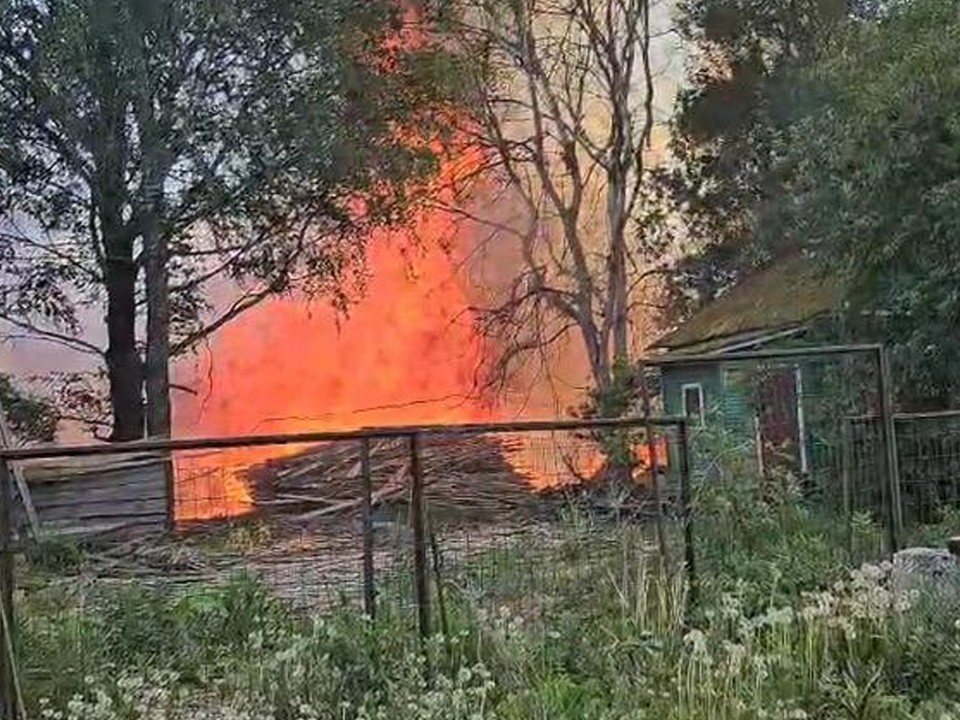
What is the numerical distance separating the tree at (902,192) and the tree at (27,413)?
9.22m

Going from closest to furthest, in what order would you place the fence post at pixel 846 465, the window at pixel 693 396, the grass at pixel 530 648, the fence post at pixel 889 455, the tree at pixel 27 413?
the grass at pixel 530 648 < the fence post at pixel 889 455 < the fence post at pixel 846 465 < the tree at pixel 27 413 < the window at pixel 693 396

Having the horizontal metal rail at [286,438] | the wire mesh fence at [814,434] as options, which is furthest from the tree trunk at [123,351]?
the horizontal metal rail at [286,438]

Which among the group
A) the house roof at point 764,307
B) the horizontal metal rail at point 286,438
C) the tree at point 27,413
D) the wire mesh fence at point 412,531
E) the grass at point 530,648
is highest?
the house roof at point 764,307

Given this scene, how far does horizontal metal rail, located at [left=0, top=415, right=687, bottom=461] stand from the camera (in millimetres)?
4434

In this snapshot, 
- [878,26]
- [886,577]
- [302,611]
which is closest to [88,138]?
[878,26]

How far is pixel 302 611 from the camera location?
548cm

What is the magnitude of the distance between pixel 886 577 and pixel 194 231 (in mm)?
11304

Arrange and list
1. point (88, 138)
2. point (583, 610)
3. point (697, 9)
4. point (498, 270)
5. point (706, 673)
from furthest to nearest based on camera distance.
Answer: point (697, 9)
point (498, 270)
point (88, 138)
point (583, 610)
point (706, 673)

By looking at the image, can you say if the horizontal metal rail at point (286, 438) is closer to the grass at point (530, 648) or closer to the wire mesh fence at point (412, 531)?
the wire mesh fence at point (412, 531)

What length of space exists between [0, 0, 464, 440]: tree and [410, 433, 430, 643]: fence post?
986 cm

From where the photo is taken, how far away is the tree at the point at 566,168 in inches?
725

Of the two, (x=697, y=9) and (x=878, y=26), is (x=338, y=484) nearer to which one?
(x=878, y=26)

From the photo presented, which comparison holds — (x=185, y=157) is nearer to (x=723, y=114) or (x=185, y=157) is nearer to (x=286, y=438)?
(x=723, y=114)

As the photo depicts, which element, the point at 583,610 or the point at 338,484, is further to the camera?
the point at 338,484
